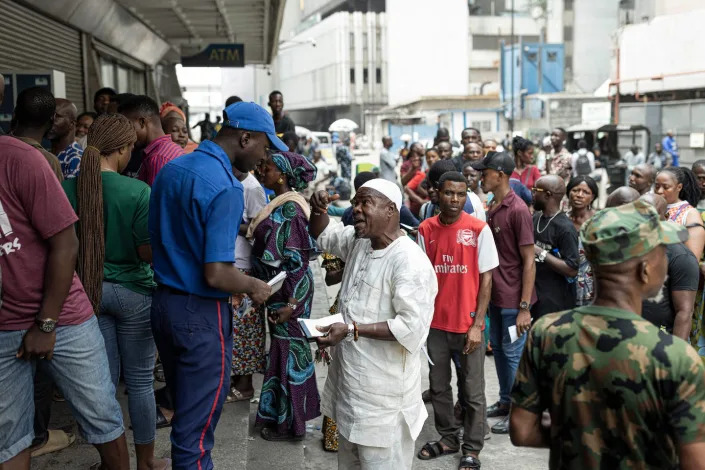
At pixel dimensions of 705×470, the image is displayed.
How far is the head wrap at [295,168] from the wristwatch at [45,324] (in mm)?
2050

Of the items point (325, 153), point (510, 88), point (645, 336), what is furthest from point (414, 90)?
point (645, 336)

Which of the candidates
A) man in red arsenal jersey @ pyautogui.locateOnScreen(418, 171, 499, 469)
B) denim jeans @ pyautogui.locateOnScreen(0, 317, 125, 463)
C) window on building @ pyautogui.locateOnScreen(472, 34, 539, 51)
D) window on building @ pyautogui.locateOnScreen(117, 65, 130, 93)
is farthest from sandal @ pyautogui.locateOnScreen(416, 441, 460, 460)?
window on building @ pyautogui.locateOnScreen(472, 34, 539, 51)

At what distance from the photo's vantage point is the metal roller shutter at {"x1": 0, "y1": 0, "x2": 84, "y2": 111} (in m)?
8.56

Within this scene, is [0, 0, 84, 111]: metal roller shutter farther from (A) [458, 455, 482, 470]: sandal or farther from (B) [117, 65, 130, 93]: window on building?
(A) [458, 455, 482, 470]: sandal

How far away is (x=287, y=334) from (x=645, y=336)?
3.09 m

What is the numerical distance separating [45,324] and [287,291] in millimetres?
1951

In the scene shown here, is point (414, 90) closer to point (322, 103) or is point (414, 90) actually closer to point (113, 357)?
point (322, 103)

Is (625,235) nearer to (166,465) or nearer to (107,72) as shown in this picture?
(166,465)

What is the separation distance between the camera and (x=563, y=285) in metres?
5.62

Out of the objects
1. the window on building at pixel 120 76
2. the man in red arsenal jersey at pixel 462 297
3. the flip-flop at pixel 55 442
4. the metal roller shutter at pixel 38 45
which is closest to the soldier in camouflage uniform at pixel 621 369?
the man in red arsenal jersey at pixel 462 297

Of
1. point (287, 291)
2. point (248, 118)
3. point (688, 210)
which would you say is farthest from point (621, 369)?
point (688, 210)

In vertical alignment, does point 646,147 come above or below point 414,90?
below

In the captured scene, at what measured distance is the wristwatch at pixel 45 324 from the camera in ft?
10.5

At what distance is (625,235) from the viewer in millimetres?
2240
